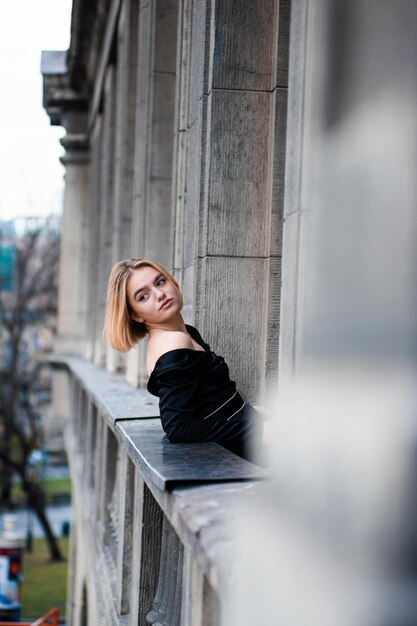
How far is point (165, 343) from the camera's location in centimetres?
491

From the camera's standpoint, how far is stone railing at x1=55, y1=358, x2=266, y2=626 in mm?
2863

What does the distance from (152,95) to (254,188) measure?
384 cm

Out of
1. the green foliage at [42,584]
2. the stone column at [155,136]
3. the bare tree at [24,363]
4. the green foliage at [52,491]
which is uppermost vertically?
the stone column at [155,136]

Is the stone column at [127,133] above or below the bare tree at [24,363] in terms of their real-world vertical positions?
above

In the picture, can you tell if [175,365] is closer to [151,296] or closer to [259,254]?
[151,296]

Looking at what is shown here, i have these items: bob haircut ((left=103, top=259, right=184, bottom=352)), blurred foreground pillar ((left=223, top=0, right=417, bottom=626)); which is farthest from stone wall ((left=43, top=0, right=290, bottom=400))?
blurred foreground pillar ((left=223, top=0, right=417, bottom=626))

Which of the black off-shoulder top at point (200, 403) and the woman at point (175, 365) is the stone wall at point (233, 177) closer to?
the woman at point (175, 365)

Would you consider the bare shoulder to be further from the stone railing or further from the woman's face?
the stone railing

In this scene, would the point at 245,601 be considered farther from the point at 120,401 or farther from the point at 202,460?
the point at 120,401

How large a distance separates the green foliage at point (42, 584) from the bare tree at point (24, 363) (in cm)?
80

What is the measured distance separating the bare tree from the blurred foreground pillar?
108 ft

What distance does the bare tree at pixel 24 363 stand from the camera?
36.4m

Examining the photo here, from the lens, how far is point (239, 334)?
613 cm

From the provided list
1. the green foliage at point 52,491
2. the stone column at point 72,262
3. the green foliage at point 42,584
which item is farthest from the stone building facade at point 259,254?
the green foliage at point 52,491
